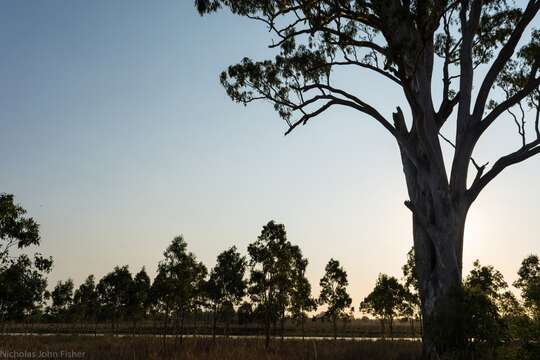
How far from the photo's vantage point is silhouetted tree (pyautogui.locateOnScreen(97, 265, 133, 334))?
52312mm

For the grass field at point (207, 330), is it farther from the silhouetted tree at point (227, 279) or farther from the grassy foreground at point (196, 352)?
the grassy foreground at point (196, 352)

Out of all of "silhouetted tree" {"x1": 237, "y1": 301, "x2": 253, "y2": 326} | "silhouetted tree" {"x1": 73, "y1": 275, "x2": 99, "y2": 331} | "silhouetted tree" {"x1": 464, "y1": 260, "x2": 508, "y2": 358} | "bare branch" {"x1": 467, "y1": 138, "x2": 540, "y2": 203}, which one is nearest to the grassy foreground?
"silhouetted tree" {"x1": 464, "y1": 260, "x2": 508, "y2": 358}

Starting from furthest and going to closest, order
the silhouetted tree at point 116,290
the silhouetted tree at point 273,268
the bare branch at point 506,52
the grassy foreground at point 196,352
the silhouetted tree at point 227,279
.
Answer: the silhouetted tree at point 116,290 → the silhouetted tree at point 227,279 → the silhouetted tree at point 273,268 → the bare branch at point 506,52 → the grassy foreground at point 196,352

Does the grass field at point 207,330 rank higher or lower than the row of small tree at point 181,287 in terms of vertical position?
lower

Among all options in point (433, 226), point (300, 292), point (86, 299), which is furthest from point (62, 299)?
point (433, 226)

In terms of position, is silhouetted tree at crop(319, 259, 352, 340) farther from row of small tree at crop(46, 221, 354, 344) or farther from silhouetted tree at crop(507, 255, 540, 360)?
silhouetted tree at crop(507, 255, 540, 360)

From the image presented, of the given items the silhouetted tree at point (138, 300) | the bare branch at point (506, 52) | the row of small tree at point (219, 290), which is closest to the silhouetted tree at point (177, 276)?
the row of small tree at point (219, 290)

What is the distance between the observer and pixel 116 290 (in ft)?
175

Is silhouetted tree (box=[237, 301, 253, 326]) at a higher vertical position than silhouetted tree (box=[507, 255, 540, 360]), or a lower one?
lower

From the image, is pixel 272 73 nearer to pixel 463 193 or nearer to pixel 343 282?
pixel 463 193

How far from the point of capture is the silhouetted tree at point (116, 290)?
172ft

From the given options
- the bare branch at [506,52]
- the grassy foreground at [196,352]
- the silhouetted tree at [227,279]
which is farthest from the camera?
the silhouetted tree at [227,279]

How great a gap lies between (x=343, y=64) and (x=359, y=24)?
197cm

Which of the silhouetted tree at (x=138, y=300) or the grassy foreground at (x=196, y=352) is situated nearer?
the grassy foreground at (x=196, y=352)
